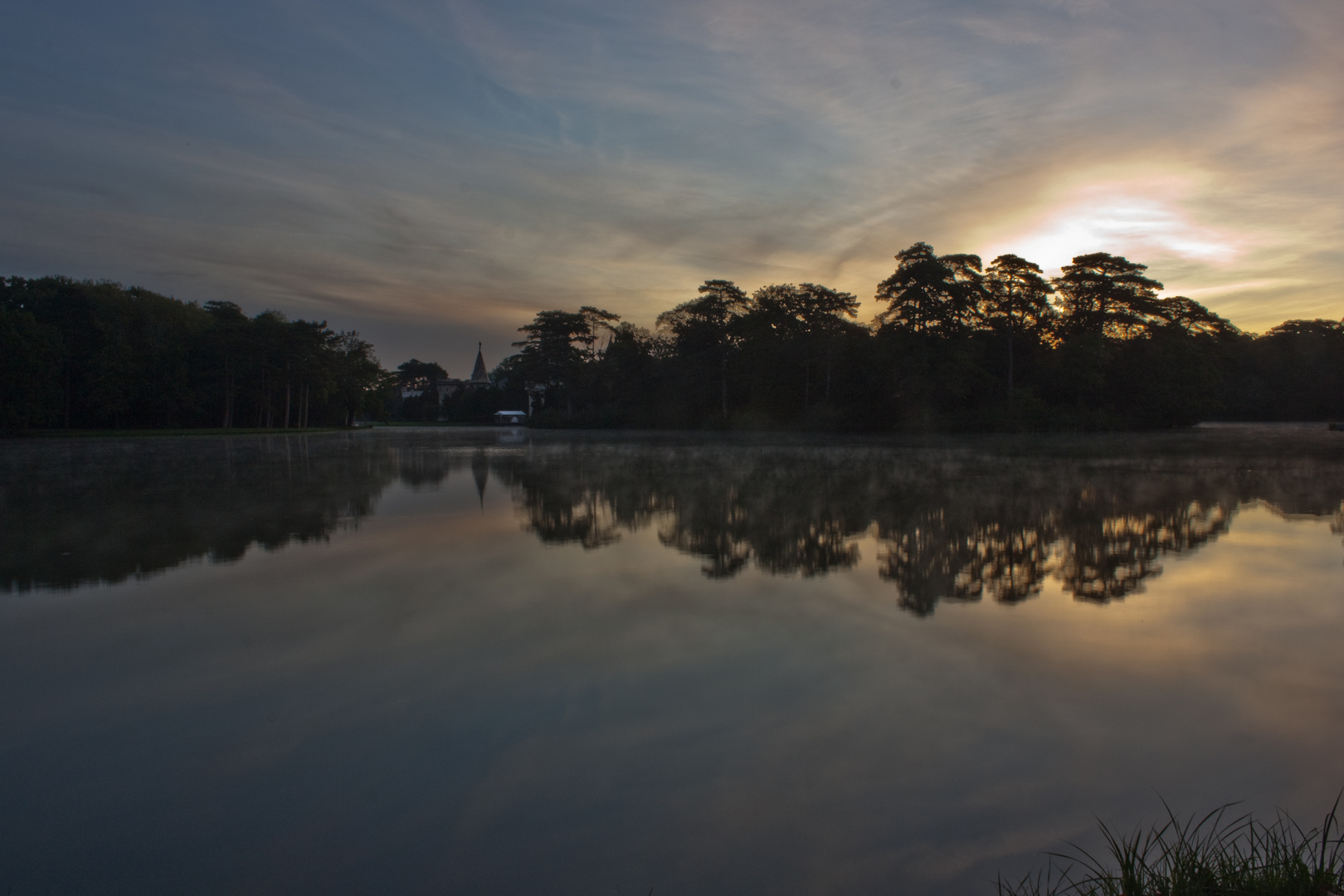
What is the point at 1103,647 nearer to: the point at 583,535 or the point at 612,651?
the point at 612,651

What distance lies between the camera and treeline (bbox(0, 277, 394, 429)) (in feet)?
146

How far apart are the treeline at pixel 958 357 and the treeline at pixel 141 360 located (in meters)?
27.9

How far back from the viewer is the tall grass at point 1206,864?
204cm

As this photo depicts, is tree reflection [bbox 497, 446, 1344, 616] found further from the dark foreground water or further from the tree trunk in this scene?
the tree trunk

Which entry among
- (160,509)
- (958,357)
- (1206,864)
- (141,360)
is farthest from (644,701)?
(141,360)

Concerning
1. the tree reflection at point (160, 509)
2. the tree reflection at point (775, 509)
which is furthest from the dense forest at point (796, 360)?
the tree reflection at point (160, 509)

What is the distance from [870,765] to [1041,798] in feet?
2.11

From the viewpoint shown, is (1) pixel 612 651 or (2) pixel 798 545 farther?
(2) pixel 798 545

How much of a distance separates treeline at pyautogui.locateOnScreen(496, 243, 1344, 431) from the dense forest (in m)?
0.12

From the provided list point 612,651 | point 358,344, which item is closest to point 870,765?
point 612,651

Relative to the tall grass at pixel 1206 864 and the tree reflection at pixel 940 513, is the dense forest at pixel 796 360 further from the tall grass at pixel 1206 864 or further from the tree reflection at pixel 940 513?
the tall grass at pixel 1206 864

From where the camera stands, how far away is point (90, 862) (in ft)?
8.23

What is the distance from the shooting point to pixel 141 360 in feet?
165

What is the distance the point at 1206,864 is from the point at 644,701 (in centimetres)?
235
